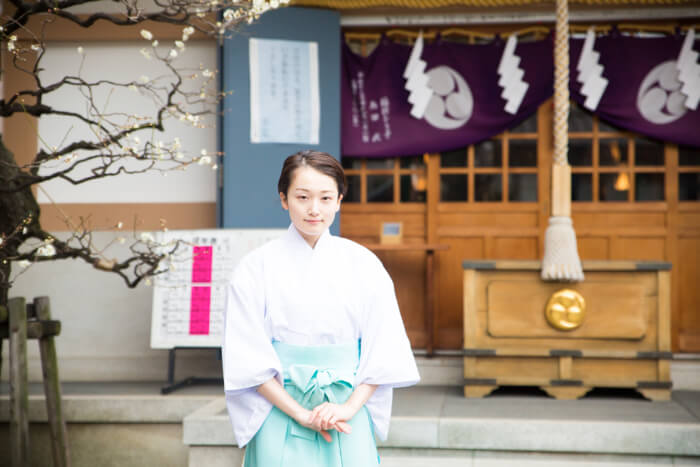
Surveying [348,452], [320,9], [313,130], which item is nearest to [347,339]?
[348,452]

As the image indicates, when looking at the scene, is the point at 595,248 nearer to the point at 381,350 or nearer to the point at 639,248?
the point at 639,248

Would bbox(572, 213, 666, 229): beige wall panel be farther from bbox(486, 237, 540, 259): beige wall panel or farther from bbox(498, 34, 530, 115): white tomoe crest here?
bbox(498, 34, 530, 115): white tomoe crest

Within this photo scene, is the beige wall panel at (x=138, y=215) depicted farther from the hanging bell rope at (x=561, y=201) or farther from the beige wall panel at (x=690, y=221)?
the beige wall panel at (x=690, y=221)

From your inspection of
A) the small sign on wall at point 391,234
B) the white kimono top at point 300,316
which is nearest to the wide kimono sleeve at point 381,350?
the white kimono top at point 300,316

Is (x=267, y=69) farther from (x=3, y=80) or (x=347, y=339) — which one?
(x=347, y=339)

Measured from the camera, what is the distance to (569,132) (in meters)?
6.17

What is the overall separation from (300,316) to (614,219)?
4421mm

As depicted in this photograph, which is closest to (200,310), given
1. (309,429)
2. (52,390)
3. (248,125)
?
(52,390)

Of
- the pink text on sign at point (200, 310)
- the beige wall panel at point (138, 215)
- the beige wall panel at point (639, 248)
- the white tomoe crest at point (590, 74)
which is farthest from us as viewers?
the beige wall panel at point (138, 215)

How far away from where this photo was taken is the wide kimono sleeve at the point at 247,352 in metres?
2.38

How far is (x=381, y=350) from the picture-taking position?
97.1 inches

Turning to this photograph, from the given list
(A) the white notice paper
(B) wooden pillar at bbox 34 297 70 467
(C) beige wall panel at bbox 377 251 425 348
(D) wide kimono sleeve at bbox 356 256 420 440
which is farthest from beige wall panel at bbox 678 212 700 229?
(B) wooden pillar at bbox 34 297 70 467

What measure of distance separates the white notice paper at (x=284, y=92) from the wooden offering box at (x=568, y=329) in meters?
1.84

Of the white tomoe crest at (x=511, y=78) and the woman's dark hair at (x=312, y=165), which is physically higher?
the white tomoe crest at (x=511, y=78)
